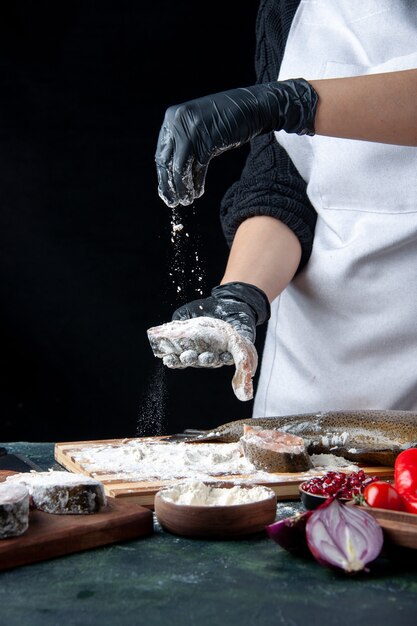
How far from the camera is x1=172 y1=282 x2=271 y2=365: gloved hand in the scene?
239 centimetres

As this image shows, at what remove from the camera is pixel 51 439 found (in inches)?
163

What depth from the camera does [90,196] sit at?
4160mm

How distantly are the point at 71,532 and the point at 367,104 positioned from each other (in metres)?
1.26

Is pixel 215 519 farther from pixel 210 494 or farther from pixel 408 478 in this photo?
pixel 408 478

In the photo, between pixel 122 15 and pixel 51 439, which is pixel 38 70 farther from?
pixel 51 439

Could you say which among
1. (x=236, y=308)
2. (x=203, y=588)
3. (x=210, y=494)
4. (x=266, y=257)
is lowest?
(x=203, y=588)

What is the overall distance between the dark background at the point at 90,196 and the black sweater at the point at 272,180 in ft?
3.93

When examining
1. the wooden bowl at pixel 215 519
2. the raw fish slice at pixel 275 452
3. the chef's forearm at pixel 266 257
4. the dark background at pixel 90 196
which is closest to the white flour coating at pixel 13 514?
the wooden bowl at pixel 215 519

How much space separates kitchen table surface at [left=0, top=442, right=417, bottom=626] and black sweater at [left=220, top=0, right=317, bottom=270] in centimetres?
151

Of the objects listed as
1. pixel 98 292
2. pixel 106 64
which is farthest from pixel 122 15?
pixel 98 292

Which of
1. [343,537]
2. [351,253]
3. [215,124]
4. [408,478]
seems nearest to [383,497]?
[408,478]

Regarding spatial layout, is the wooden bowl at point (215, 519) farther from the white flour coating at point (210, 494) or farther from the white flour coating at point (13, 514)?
the white flour coating at point (13, 514)

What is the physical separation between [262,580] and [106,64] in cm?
331

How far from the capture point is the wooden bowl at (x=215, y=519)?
145 centimetres
